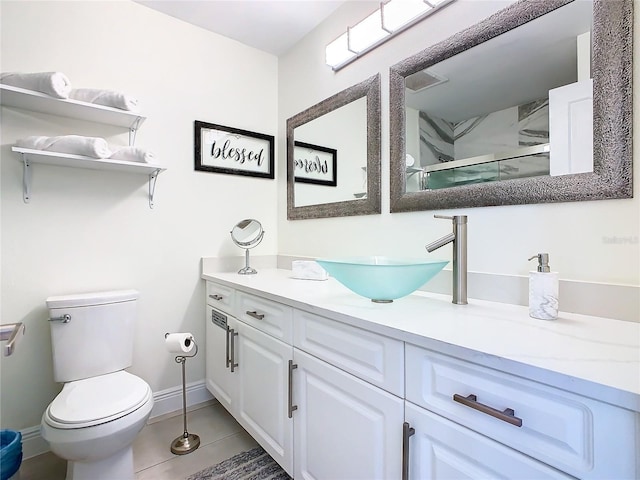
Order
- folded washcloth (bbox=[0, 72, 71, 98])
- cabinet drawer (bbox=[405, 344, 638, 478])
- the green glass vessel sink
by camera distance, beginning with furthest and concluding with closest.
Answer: folded washcloth (bbox=[0, 72, 71, 98]) < the green glass vessel sink < cabinet drawer (bbox=[405, 344, 638, 478])

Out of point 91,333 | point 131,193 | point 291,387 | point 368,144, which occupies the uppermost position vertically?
point 368,144

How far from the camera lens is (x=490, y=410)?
2.13 ft

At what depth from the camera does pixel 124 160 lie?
5.26ft

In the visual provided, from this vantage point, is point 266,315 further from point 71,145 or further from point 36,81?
point 36,81

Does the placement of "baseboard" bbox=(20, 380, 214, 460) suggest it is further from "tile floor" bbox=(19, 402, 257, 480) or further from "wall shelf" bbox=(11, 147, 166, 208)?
"wall shelf" bbox=(11, 147, 166, 208)

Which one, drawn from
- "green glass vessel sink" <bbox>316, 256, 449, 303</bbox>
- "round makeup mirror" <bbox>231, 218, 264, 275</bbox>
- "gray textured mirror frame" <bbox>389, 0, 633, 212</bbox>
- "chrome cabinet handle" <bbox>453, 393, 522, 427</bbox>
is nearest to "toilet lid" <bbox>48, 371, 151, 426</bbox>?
"round makeup mirror" <bbox>231, 218, 264, 275</bbox>

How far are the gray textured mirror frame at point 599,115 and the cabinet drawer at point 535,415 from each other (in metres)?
0.67

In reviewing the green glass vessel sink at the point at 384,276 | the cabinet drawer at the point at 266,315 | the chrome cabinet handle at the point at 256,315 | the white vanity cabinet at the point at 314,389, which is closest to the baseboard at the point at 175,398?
the white vanity cabinet at the point at 314,389

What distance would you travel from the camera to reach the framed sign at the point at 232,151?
204 cm

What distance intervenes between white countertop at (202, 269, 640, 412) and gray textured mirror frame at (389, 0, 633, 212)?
1.24 ft

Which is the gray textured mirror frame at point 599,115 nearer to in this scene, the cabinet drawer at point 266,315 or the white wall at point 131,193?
the cabinet drawer at point 266,315

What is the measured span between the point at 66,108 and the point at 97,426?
1.41m

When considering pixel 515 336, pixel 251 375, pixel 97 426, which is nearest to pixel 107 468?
pixel 97 426

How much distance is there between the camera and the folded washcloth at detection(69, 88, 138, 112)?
4.97ft
